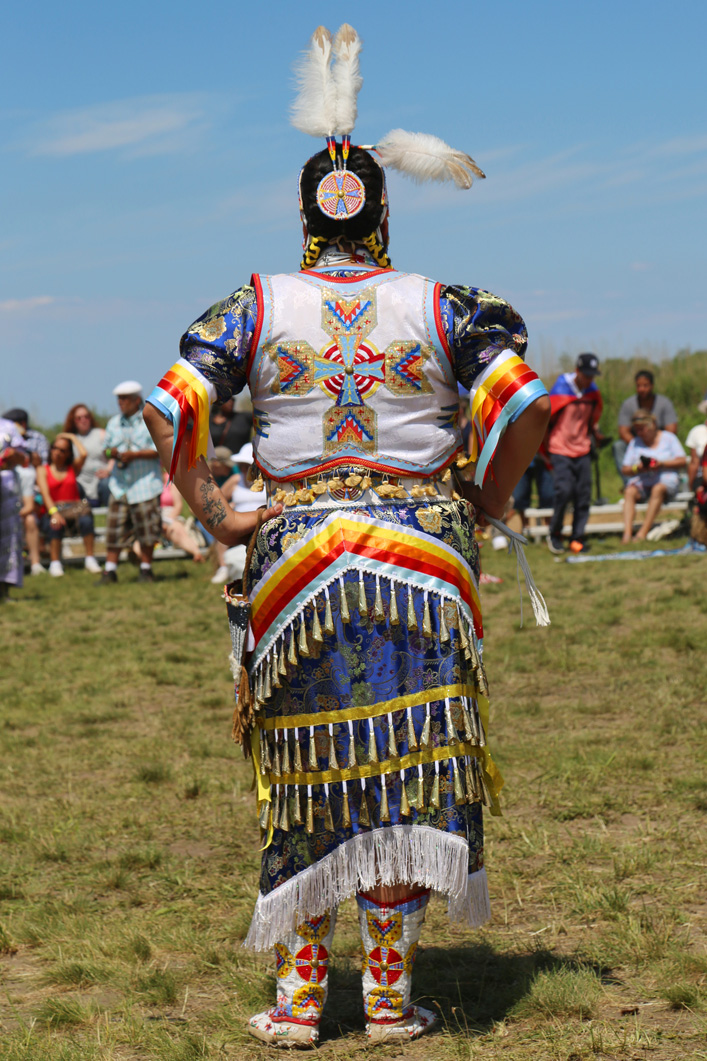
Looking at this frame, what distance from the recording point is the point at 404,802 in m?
2.88

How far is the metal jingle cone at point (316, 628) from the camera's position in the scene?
2.87 metres

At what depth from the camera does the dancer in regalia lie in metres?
2.88

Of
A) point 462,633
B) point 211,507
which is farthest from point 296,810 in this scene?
point 211,507

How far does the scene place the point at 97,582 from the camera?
12469 millimetres

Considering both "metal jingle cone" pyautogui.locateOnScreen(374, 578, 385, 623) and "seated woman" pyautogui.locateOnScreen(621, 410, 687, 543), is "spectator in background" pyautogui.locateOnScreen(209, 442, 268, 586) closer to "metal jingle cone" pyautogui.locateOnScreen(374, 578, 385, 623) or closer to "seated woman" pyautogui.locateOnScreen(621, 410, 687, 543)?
"seated woman" pyautogui.locateOnScreen(621, 410, 687, 543)

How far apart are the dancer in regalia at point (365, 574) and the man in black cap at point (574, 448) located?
394 inches

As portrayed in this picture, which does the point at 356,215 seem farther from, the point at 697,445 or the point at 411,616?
the point at 697,445

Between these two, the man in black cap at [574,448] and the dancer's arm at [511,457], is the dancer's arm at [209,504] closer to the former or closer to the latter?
the dancer's arm at [511,457]

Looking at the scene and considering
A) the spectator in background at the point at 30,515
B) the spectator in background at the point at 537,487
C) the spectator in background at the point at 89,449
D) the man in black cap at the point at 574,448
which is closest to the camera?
the man in black cap at the point at 574,448

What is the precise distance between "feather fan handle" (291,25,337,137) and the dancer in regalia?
17 cm

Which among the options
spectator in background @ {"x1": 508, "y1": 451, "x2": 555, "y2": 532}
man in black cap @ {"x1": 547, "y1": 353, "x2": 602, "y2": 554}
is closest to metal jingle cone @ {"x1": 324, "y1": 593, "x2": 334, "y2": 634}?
man in black cap @ {"x1": 547, "y1": 353, "x2": 602, "y2": 554}

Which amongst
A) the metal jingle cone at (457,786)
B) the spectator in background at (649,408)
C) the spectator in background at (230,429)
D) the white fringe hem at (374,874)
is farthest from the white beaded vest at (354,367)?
the spectator in background at (649,408)

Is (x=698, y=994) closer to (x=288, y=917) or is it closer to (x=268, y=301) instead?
(x=288, y=917)

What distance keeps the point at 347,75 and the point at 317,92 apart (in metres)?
0.09
